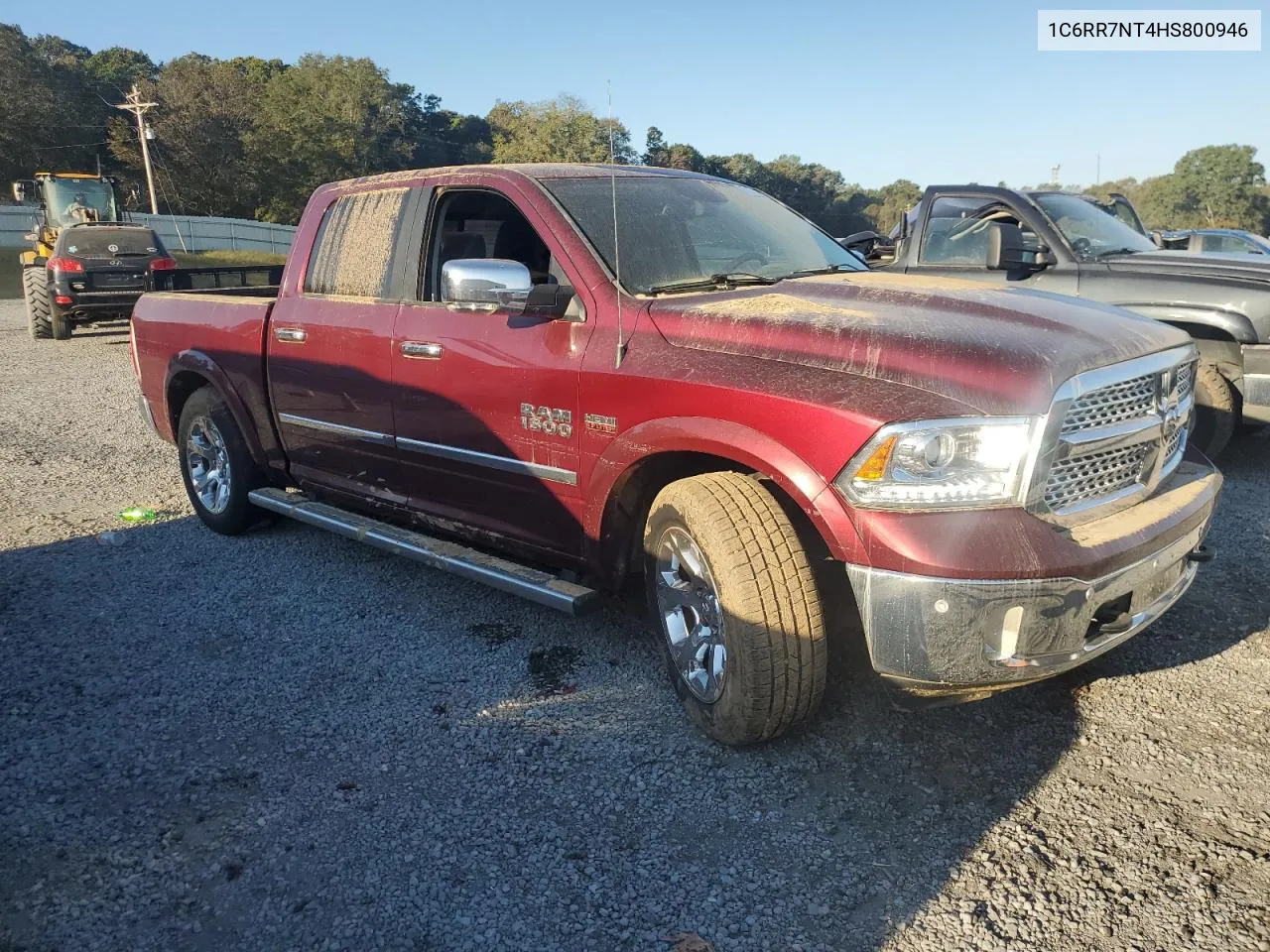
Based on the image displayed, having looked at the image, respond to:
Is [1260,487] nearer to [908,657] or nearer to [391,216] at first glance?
[908,657]

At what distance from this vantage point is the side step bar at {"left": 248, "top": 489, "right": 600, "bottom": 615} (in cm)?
346

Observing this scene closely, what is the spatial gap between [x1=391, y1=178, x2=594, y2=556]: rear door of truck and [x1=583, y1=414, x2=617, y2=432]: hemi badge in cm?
7

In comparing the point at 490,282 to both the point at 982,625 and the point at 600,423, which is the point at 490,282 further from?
the point at 982,625

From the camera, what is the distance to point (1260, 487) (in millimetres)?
6008

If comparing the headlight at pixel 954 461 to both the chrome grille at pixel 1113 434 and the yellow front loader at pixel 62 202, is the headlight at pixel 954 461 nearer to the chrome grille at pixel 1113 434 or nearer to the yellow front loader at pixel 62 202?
the chrome grille at pixel 1113 434

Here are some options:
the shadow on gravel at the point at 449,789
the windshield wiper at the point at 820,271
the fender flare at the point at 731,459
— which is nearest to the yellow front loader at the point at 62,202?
the shadow on gravel at the point at 449,789

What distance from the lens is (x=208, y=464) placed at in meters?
5.70

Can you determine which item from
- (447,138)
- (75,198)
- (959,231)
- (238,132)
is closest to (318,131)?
(238,132)

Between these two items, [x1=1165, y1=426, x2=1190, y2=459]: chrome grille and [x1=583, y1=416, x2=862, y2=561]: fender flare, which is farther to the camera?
[x1=1165, y1=426, x2=1190, y2=459]: chrome grille

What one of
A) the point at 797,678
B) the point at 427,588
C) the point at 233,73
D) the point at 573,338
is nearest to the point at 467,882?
the point at 797,678

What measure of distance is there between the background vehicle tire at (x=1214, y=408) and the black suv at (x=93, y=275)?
14679 mm

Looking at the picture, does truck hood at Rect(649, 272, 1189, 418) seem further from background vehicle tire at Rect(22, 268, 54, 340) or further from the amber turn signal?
background vehicle tire at Rect(22, 268, 54, 340)

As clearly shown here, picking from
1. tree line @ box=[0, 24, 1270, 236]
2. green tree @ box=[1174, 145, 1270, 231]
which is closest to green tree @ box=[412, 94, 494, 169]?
tree line @ box=[0, 24, 1270, 236]

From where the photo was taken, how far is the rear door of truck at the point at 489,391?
3537mm
